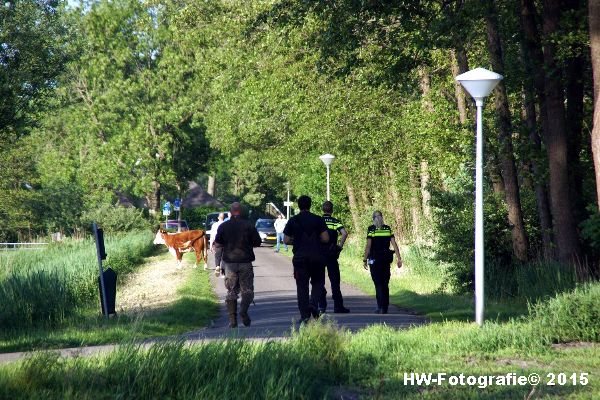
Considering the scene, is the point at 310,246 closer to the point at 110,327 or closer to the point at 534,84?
the point at 110,327

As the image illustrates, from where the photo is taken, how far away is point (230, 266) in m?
15.9

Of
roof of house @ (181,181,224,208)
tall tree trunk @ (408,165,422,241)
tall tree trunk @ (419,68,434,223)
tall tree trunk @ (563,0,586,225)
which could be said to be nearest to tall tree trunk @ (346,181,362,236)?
tall tree trunk @ (408,165,422,241)

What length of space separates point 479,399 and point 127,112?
217 feet

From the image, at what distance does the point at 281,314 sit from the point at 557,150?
5.74m

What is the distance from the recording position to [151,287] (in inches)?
1073

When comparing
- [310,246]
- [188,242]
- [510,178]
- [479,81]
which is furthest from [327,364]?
[188,242]

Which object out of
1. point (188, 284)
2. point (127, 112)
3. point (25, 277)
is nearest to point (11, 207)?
point (127, 112)

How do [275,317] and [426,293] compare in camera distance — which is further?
[426,293]

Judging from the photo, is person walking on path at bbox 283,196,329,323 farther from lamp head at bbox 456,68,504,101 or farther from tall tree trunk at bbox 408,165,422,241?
tall tree trunk at bbox 408,165,422,241

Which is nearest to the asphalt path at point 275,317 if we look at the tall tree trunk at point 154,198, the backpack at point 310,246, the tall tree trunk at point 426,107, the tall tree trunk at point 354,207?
the backpack at point 310,246

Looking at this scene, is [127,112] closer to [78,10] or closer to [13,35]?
[78,10]

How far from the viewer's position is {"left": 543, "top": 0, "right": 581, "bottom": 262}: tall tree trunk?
19.5 meters

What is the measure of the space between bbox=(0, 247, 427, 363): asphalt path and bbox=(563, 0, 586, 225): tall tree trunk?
13.1ft

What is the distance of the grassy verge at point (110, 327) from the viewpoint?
14.8 metres
